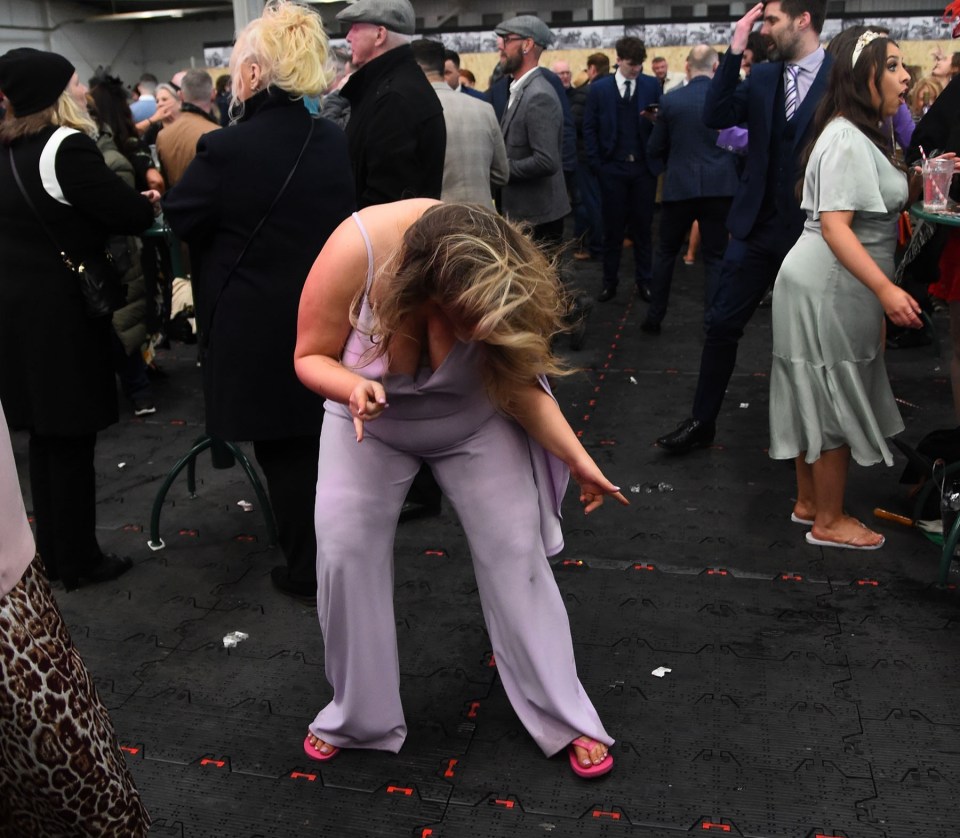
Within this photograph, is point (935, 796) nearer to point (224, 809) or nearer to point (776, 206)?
point (224, 809)

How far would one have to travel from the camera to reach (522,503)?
2.58 m

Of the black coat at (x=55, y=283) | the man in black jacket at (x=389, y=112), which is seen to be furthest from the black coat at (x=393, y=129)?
the black coat at (x=55, y=283)

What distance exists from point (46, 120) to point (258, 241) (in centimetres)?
87

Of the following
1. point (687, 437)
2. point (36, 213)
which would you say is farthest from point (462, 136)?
point (36, 213)

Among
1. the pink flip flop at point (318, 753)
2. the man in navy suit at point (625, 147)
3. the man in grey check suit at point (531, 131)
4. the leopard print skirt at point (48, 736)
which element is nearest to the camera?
the leopard print skirt at point (48, 736)

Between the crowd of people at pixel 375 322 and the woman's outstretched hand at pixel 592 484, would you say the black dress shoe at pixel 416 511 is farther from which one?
the woman's outstretched hand at pixel 592 484

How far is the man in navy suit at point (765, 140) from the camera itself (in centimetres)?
422

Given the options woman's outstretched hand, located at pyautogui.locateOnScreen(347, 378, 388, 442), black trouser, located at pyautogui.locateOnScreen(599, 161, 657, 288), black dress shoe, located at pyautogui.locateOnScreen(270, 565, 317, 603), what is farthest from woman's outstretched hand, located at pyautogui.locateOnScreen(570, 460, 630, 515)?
black trouser, located at pyautogui.locateOnScreen(599, 161, 657, 288)

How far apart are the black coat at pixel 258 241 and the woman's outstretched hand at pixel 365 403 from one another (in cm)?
120

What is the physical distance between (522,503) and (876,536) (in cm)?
192

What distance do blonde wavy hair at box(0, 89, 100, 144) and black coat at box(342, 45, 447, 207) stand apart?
1044 mm

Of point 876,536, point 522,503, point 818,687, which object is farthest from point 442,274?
point 876,536

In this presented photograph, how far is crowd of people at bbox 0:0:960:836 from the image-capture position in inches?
87.6

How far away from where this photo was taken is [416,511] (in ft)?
14.1
